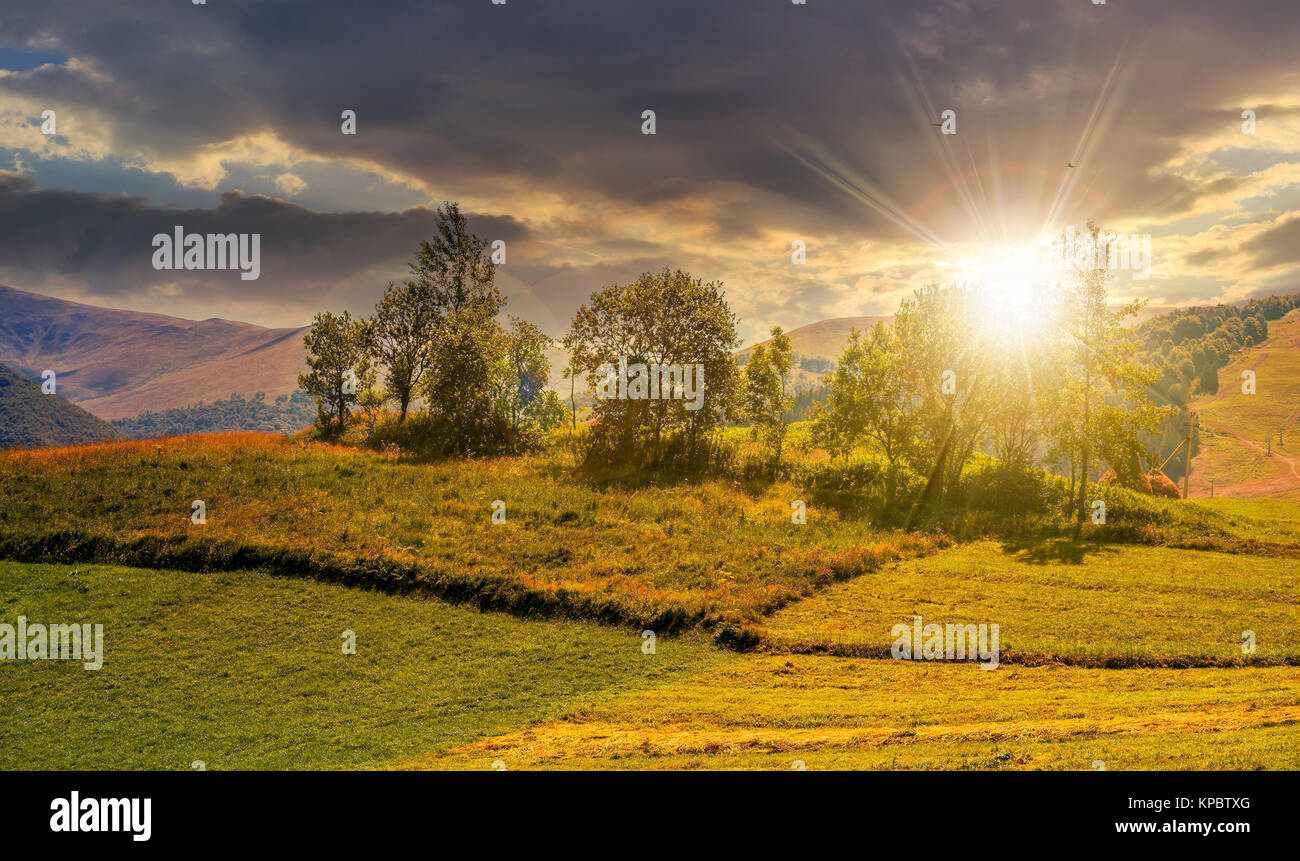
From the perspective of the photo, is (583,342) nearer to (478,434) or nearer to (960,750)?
(478,434)

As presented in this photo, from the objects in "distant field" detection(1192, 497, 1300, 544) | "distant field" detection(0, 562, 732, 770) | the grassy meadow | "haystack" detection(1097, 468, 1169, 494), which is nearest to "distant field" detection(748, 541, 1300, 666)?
the grassy meadow

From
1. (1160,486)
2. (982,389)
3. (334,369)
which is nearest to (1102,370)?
(982,389)

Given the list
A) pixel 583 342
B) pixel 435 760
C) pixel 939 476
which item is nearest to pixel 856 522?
pixel 939 476

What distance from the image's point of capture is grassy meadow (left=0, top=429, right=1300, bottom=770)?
563 inches

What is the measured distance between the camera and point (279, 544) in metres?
28.5

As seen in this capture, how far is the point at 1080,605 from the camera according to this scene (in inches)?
1046

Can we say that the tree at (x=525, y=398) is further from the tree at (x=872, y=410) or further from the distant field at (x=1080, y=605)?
the distant field at (x=1080, y=605)

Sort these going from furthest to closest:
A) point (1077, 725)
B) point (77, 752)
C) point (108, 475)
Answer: point (108, 475) → point (77, 752) → point (1077, 725)

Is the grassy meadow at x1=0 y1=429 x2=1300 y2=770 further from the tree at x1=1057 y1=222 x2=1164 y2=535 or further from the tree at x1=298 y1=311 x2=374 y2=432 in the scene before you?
the tree at x1=298 y1=311 x2=374 y2=432

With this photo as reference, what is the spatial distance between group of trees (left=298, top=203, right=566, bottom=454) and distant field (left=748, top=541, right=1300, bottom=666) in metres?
32.7

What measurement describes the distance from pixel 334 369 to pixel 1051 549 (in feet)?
187

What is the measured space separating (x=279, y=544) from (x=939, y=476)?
4391cm

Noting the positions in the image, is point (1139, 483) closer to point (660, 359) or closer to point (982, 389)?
point (982, 389)
